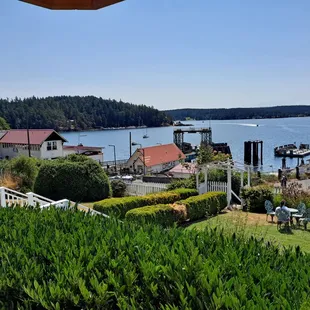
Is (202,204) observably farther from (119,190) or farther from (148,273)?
(148,273)

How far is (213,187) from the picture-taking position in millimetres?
14336

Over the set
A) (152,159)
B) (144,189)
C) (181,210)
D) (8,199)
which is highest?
(8,199)

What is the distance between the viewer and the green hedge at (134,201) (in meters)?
10.6

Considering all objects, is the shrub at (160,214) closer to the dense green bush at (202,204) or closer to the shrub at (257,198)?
the dense green bush at (202,204)

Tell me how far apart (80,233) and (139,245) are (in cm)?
51

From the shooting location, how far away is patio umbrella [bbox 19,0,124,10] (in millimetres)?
2168

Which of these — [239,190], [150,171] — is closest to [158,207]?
[239,190]

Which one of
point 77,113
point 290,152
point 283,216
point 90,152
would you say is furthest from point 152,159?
point 77,113

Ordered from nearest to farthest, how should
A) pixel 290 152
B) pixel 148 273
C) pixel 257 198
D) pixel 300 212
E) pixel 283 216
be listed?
pixel 148 273, pixel 283 216, pixel 300 212, pixel 257 198, pixel 290 152

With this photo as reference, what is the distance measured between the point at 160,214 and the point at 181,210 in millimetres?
1066

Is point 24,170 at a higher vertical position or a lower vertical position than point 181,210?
higher

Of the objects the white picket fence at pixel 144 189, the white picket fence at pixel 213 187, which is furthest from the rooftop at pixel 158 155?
the white picket fence at pixel 213 187

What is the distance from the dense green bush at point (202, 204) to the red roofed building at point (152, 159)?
25.1 meters

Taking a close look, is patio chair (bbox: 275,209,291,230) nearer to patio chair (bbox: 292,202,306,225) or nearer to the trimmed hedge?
patio chair (bbox: 292,202,306,225)
